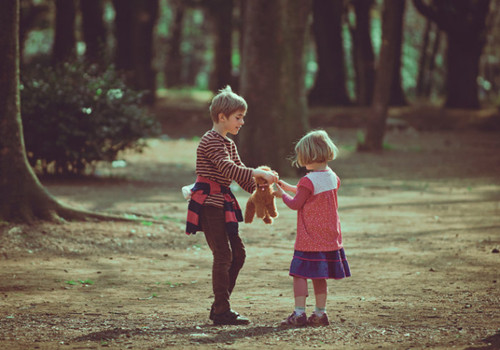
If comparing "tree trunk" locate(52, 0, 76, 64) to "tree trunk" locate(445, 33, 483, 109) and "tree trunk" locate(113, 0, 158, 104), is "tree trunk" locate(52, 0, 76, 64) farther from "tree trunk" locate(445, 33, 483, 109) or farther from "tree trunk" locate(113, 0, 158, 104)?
"tree trunk" locate(445, 33, 483, 109)

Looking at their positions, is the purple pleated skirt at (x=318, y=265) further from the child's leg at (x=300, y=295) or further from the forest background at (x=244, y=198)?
the forest background at (x=244, y=198)

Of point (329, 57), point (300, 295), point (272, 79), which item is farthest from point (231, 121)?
point (329, 57)

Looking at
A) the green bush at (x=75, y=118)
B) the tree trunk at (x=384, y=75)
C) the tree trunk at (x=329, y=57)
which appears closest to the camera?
the green bush at (x=75, y=118)

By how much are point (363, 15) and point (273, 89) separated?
17.3 metres

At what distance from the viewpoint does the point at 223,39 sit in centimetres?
3281

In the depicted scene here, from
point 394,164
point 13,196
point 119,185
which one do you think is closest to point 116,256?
point 13,196

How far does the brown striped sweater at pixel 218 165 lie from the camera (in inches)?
209

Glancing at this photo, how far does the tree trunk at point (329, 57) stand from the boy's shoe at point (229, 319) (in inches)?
1067

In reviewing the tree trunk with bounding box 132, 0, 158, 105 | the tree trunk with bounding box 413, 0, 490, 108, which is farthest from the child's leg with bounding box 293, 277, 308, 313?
the tree trunk with bounding box 132, 0, 158, 105

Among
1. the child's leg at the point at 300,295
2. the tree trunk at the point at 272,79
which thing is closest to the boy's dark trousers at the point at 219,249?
the child's leg at the point at 300,295

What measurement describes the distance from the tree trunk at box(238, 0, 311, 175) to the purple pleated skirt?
958 centimetres

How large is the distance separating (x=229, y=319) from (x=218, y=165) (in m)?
1.07

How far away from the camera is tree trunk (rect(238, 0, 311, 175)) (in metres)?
14.8

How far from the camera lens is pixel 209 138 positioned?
5.41 meters
